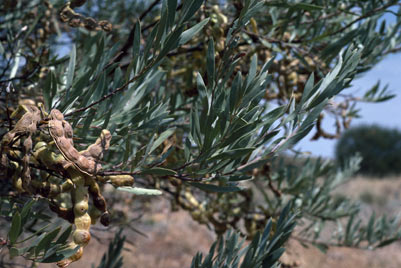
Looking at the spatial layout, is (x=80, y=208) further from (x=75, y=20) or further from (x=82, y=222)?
(x=75, y=20)

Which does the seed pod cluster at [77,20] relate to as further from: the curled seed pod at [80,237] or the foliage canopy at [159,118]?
the curled seed pod at [80,237]

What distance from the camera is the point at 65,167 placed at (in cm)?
52

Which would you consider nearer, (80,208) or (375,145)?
(80,208)

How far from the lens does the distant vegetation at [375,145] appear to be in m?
19.7

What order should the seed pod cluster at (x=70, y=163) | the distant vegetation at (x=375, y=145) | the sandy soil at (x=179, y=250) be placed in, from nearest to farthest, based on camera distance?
the seed pod cluster at (x=70, y=163) < the sandy soil at (x=179, y=250) < the distant vegetation at (x=375, y=145)

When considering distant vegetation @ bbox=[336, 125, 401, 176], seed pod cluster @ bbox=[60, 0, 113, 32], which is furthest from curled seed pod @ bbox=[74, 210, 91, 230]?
distant vegetation @ bbox=[336, 125, 401, 176]

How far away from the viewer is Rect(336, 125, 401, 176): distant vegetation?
1966 cm

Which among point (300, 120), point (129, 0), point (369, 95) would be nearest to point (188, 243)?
point (129, 0)

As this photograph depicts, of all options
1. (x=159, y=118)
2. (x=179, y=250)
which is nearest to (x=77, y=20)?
(x=159, y=118)

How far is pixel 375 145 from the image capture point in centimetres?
2039

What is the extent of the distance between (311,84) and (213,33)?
30 cm

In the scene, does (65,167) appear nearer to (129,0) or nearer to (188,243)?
(129,0)

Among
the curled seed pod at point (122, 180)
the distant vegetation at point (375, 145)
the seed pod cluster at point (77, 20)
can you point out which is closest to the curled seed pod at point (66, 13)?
the seed pod cluster at point (77, 20)

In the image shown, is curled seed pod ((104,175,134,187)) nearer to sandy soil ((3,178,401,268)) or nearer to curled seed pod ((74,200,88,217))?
curled seed pod ((74,200,88,217))
